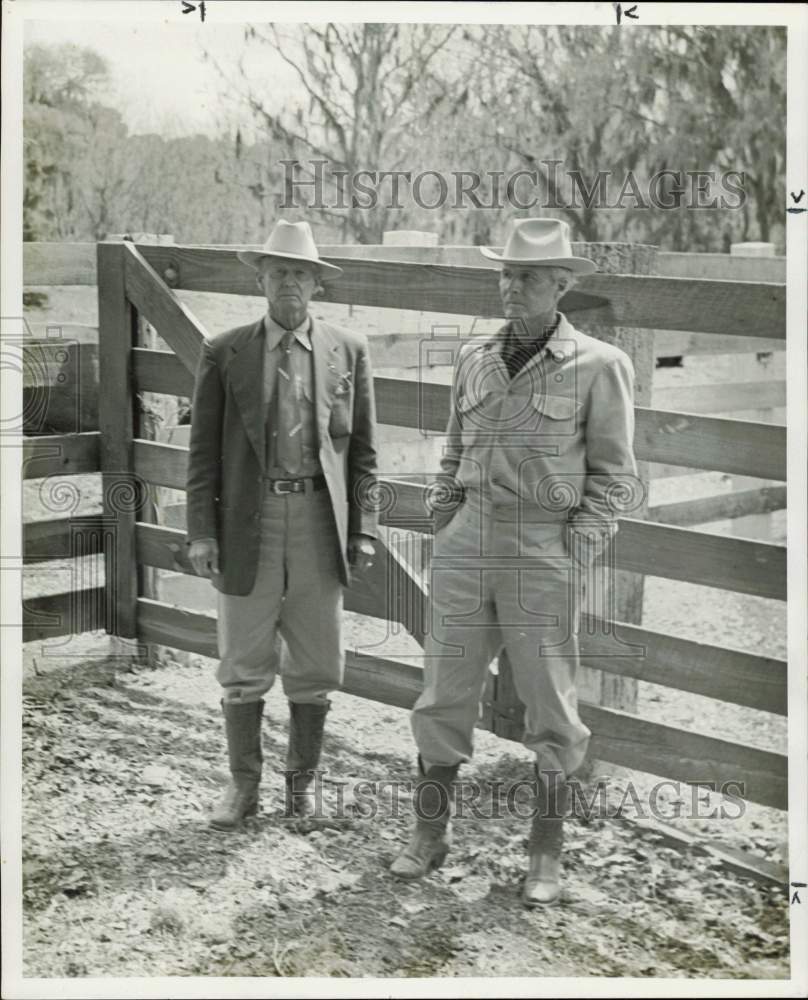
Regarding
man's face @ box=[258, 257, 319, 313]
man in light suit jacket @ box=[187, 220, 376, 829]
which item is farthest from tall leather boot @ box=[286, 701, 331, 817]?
man's face @ box=[258, 257, 319, 313]

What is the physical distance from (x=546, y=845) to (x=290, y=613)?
1.05 meters

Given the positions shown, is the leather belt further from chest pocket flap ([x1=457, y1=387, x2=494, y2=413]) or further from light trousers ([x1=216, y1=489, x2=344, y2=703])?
chest pocket flap ([x1=457, y1=387, x2=494, y2=413])

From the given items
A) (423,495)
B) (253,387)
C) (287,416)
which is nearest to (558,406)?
(423,495)

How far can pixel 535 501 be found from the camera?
3959 millimetres

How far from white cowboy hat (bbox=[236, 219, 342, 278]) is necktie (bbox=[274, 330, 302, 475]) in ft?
0.73

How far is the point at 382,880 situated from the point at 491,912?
0.35 meters

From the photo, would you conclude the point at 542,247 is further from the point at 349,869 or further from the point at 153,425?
the point at 349,869

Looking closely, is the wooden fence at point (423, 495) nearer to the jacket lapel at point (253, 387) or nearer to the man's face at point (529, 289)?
the man's face at point (529, 289)

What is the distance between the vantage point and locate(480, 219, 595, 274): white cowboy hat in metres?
3.90

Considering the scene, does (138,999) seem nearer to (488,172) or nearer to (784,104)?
(488,172)

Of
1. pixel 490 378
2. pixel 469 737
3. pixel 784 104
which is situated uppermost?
pixel 784 104

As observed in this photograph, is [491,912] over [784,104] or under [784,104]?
under

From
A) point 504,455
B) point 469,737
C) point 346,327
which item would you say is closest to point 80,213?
point 346,327

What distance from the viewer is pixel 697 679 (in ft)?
13.6
